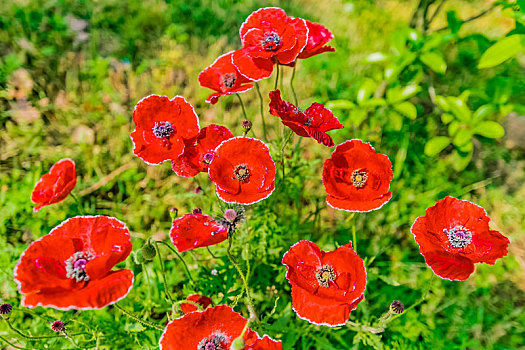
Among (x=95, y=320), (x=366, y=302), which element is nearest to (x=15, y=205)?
(x=95, y=320)

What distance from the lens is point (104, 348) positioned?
1.73 m

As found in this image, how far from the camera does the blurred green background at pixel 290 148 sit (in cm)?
186

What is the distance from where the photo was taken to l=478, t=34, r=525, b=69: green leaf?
1503mm

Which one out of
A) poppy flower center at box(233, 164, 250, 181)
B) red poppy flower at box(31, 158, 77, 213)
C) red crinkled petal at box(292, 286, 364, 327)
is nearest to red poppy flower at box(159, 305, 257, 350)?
red crinkled petal at box(292, 286, 364, 327)

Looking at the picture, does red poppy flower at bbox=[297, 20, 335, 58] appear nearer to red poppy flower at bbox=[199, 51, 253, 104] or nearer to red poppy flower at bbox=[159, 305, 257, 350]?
red poppy flower at bbox=[199, 51, 253, 104]

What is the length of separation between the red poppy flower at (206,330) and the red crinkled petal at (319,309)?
0.17 m

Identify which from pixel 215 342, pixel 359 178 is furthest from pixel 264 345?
pixel 359 178

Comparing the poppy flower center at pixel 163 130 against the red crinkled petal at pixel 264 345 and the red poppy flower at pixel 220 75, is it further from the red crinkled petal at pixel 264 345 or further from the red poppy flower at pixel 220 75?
the red crinkled petal at pixel 264 345

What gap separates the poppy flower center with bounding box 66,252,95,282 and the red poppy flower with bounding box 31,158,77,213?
0.38 meters

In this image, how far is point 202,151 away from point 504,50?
125cm

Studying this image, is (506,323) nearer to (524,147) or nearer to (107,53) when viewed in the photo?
(524,147)

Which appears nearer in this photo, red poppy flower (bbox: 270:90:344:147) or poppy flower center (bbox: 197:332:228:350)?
poppy flower center (bbox: 197:332:228:350)

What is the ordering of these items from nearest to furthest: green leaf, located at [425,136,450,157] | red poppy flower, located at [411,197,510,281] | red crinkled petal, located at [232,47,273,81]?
red poppy flower, located at [411,197,510,281], red crinkled petal, located at [232,47,273,81], green leaf, located at [425,136,450,157]

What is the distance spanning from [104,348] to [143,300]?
0.27 metres
